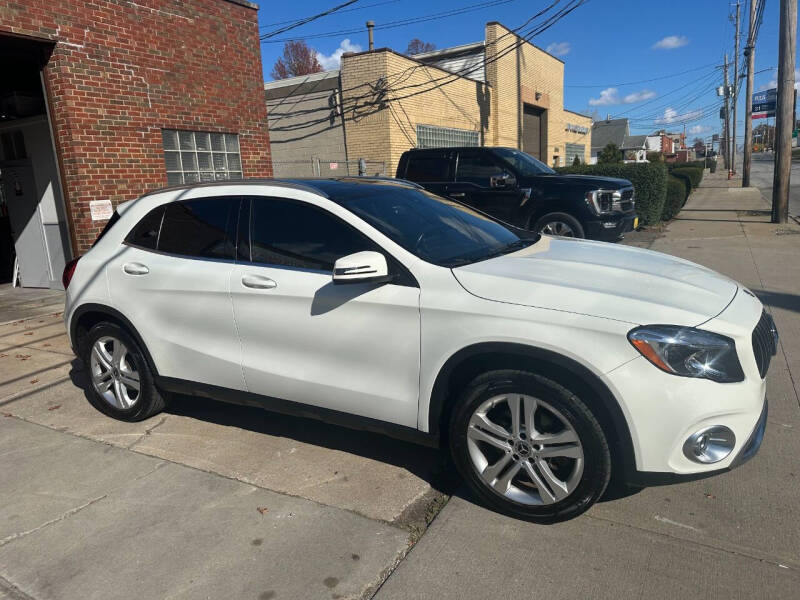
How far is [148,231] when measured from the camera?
14.2ft

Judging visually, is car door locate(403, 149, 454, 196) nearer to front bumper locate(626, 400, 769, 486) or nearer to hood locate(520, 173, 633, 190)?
hood locate(520, 173, 633, 190)

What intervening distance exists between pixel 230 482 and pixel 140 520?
53 cm

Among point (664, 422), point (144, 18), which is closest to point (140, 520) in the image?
point (664, 422)

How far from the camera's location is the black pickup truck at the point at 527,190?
9031 mm

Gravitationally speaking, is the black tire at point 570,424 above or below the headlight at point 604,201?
below

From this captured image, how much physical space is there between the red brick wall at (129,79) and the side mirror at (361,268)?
6.41 metres

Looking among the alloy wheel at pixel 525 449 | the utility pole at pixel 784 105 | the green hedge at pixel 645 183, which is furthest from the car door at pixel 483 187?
the utility pole at pixel 784 105

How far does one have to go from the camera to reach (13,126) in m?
9.77

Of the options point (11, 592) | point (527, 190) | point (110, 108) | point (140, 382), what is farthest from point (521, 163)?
point (11, 592)

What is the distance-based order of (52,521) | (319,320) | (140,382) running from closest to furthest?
(52,521) → (319,320) → (140,382)

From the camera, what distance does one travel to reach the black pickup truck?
903 centimetres

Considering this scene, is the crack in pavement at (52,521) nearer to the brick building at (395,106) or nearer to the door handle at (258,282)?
the door handle at (258,282)

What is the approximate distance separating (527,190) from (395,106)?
8611 millimetres

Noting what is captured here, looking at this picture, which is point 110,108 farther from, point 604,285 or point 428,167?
point 604,285
